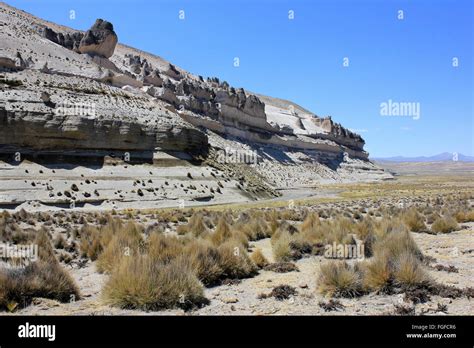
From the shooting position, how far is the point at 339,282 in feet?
25.8

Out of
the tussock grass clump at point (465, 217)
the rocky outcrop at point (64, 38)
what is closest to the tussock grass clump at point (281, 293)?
the tussock grass clump at point (465, 217)

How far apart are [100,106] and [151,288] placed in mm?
39822

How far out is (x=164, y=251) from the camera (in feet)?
31.4

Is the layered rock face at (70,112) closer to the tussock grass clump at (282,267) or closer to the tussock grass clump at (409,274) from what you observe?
the tussock grass clump at (282,267)

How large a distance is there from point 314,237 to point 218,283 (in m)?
5.45

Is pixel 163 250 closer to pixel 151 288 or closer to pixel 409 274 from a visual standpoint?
pixel 151 288

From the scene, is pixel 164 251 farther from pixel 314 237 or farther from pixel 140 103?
pixel 140 103

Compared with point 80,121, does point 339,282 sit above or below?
below

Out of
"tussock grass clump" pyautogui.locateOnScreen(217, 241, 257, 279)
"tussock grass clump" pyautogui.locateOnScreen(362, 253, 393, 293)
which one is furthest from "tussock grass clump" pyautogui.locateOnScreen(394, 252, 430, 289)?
"tussock grass clump" pyautogui.locateOnScreen(217, 241, 257, 279)

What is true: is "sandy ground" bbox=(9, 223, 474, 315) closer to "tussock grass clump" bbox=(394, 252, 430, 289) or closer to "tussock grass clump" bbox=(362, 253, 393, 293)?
"tussock grass clump" bbox=(362, 253, 393, 293)

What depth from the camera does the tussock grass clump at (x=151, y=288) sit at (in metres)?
6.92

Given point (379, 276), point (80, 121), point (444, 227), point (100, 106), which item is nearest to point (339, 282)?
point (379, 276)

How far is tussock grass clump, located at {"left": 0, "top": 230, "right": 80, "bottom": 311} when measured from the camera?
6953 mm

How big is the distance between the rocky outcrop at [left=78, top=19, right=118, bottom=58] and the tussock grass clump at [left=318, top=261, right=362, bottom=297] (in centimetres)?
7371
